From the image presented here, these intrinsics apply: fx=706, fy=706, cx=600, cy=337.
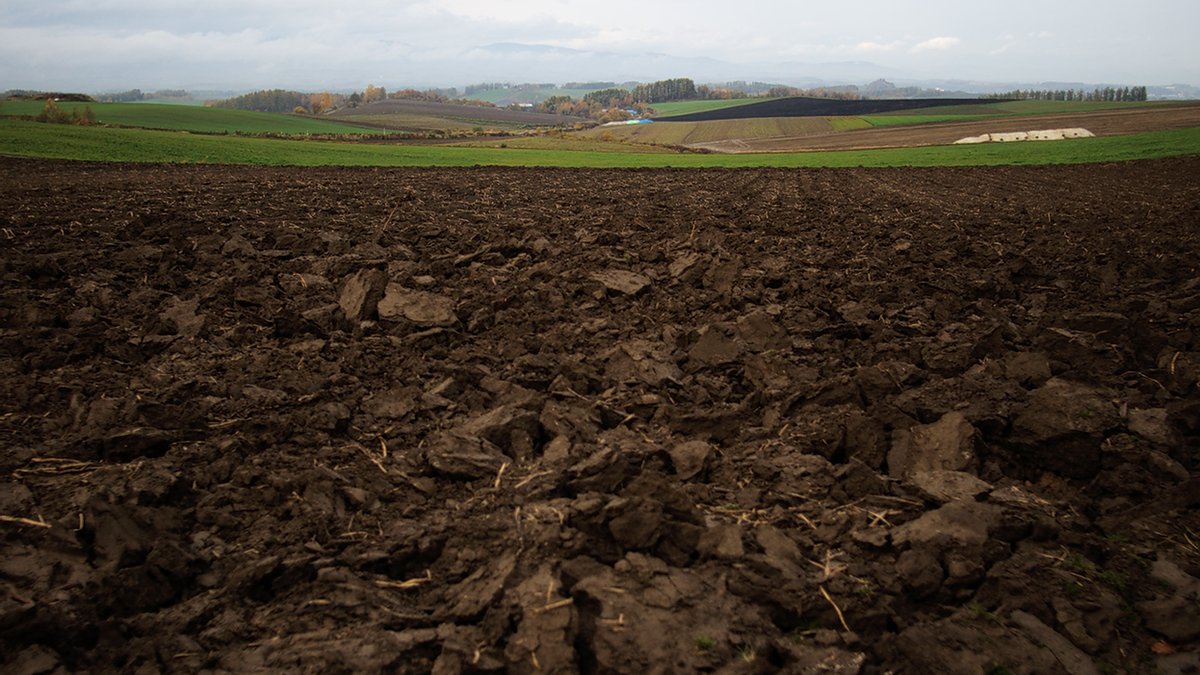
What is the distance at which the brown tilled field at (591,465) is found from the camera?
330 centimetres

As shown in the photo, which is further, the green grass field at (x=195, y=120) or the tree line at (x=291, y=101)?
the tree line at (x=291, y=101)

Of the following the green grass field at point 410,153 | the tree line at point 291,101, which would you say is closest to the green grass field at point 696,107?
the tree line at point 291,101

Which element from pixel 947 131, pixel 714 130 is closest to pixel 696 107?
pixel 714 130

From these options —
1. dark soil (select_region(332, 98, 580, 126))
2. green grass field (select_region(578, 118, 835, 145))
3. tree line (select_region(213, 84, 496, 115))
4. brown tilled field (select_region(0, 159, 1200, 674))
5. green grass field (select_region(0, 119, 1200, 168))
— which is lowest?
brown tilled field (select_region(0, 159, 1200, 674))

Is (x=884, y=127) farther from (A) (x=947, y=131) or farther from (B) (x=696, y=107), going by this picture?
(B) (x=696, y=107)

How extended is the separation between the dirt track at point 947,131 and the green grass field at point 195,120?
42.1 m

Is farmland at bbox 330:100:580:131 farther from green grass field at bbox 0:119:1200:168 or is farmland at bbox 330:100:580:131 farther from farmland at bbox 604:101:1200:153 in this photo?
green grass field at bbox 0:119:1200:168

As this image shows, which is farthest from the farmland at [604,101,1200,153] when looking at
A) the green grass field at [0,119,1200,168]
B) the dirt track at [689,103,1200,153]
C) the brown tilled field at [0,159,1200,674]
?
the brown tilled field at [0,159,1200,674]

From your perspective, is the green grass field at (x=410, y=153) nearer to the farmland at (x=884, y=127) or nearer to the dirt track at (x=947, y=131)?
the dirt track at (x=947, y=131)

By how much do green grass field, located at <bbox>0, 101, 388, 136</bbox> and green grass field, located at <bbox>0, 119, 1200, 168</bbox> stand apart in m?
28.3

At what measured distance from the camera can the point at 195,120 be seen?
77688 mm

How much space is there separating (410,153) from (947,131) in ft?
190

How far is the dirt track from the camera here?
6069cm

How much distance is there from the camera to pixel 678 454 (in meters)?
4.88
